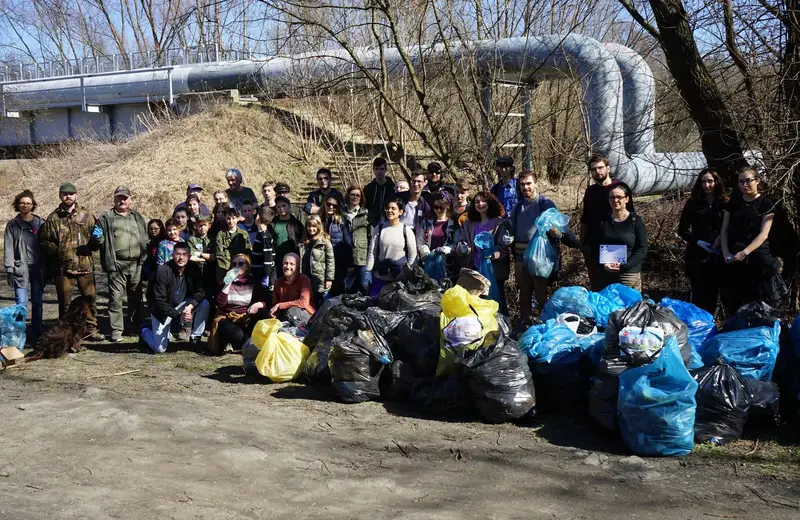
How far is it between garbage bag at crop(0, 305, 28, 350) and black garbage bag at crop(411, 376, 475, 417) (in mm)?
4848

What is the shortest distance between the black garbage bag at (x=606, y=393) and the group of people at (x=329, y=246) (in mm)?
1847

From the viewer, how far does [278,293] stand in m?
8.45

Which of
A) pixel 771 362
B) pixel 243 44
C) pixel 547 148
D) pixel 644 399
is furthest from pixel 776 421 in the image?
pixel 243 44

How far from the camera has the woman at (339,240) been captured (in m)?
8.96

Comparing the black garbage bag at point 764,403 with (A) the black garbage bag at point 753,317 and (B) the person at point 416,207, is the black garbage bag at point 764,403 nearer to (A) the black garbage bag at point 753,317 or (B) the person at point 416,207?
(A) the black garbage bag at point 753,317

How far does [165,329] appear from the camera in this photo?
29.0 feet

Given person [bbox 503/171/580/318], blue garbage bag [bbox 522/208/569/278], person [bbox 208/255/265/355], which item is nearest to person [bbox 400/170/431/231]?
person [bbox 503/171/580/318]

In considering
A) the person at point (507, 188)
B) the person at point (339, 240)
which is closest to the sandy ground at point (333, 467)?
the person at point (339, 240)

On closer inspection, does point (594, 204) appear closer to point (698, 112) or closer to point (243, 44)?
point (698, 112)

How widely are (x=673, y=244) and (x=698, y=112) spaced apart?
60.9 inches

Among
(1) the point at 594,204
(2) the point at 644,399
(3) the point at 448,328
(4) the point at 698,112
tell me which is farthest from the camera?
(4) the point at 698,112

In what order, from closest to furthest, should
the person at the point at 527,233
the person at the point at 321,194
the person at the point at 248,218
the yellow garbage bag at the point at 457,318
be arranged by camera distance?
the yellow garbage bag at the point at 457,318 < the person at the point at 527,233 < the person at the point at 248,218 < the person at the point at 321,194

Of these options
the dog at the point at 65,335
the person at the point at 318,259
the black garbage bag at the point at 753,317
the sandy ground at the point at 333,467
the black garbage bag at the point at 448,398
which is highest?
the person at the point at 318,259

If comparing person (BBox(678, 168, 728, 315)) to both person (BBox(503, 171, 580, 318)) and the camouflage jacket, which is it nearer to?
person (BBox(503, 171, 580, 318))
